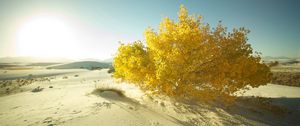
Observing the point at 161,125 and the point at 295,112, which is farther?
the point at 295,112

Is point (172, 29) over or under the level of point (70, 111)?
over

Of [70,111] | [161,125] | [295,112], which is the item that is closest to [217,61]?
[161,125]

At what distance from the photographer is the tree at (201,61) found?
1305cm

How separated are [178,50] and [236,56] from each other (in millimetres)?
4203

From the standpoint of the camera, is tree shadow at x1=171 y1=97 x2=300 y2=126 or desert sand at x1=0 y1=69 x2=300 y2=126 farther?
tree shadow at x1=171 y1=97 x2=300 y2=126

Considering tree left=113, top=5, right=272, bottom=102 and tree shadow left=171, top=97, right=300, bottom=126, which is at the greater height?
tree left=113, top=5, right=272, bottom=102

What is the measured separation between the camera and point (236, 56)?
555 inches

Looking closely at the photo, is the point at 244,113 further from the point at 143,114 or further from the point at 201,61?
the point at 143,114

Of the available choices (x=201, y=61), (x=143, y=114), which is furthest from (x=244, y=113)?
(x=143, y=114)

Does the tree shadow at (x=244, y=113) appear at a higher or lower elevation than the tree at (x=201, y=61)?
lower

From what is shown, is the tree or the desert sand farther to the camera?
the tree

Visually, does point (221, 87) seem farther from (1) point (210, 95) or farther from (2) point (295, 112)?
(2) point (295, 112)

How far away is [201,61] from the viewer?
46.1ft

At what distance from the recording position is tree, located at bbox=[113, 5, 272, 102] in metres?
13.0
